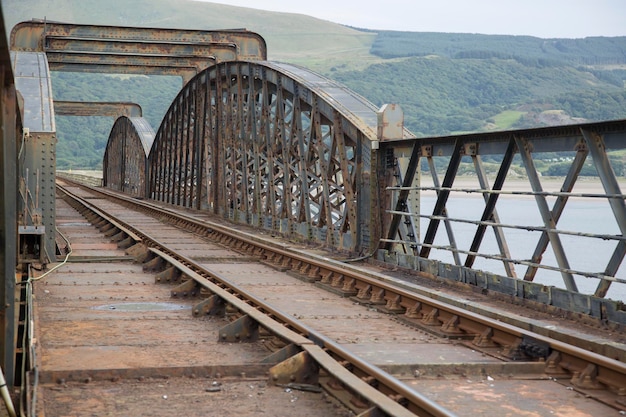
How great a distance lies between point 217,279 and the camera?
1261cm

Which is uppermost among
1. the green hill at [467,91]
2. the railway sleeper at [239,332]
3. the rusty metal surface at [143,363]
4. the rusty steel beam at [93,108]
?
the green hill at [467,91]

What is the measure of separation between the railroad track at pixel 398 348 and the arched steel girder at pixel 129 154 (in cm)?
3178

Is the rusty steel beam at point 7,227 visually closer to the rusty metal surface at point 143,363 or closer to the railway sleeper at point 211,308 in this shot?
the rusty metal surface at point 143,363

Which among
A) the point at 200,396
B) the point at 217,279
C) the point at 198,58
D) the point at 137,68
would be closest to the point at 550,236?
the point at 217,279

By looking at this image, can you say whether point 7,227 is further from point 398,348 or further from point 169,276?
point 169,276

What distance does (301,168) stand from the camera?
758 inches

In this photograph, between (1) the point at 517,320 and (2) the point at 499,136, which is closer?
(1) the point at 517,320

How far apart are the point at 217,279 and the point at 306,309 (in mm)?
1842

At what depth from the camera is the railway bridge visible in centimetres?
994

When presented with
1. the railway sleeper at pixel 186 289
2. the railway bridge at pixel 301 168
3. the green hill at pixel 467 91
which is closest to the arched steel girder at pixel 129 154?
the railway bridge at pixel 301 168

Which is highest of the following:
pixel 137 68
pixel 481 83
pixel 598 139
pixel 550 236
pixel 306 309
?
pixel 481 83

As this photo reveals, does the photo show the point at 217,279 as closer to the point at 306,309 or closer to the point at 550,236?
the point at 306,309

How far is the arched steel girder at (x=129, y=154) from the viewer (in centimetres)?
4544

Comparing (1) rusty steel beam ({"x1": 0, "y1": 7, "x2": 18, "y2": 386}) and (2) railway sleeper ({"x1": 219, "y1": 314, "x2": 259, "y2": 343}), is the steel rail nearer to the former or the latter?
(2) railway sleeper ({"x1": 219, "y1": 314, "x2": 259, "y2": 343})
